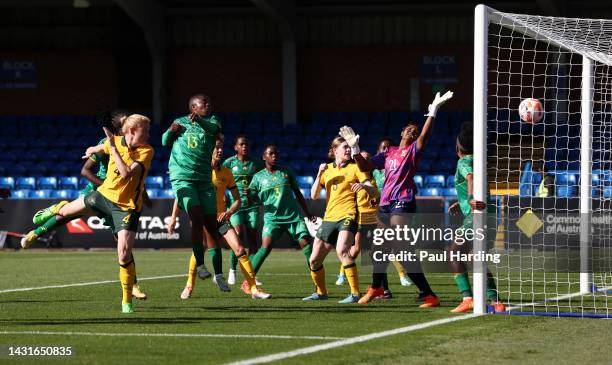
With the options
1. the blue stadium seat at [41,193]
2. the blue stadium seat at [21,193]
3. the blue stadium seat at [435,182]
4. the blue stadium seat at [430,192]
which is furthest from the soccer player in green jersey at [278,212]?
the blue stadium seat at [21,193]

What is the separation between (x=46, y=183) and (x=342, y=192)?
23.0m

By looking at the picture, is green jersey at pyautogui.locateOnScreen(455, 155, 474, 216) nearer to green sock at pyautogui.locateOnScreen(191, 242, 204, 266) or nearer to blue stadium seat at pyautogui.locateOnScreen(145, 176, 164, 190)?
green sock at pyautogui.locateOnScreen(191, 242, 204, 266)

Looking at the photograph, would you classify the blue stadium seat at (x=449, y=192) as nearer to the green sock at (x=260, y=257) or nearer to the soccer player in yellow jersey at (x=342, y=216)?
the green sock at (x=260, y=257)

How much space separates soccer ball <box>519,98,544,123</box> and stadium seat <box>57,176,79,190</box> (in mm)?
20722

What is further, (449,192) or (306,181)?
(306,181)

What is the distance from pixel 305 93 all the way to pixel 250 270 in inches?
1033

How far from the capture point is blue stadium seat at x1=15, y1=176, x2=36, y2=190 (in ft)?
114

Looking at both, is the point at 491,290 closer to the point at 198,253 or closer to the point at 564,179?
the point at 198,253

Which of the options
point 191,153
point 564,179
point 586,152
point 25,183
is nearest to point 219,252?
point 191,153

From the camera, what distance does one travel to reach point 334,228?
1314cm

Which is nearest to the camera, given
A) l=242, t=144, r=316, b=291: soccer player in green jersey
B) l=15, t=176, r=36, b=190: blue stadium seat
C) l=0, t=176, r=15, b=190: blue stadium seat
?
→ l=242, t=144, r=316, b=291: soccer player in green jersey

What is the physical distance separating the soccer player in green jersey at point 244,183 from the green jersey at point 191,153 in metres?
2.70

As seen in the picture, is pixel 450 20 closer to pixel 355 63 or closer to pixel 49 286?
pixel 355 63

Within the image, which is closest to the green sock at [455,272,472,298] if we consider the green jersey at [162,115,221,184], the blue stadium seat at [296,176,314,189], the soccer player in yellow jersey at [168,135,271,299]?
the soccer player in yellow jersey at [168,135,271,299]
